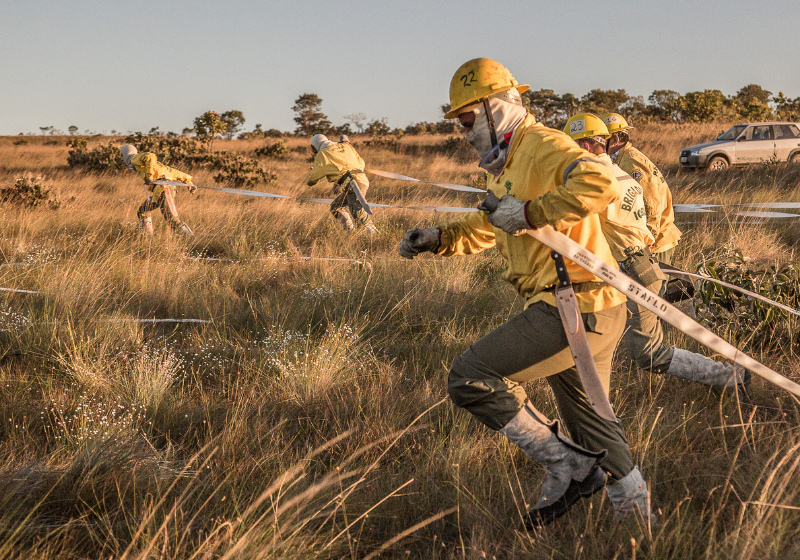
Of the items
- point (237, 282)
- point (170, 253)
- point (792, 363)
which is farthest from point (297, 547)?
point (170, 253)

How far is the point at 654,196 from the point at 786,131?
17.1 metres

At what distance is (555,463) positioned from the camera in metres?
2.57

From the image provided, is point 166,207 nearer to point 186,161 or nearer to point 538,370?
point 538,370

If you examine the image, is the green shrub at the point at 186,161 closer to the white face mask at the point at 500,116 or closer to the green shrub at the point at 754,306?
the green shrub at the point at 754,306

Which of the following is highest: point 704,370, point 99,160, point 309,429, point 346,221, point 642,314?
point 99,160

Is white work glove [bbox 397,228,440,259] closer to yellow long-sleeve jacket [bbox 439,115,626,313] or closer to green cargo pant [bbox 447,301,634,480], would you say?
yellow long-sleeve jacket [bbox 439,115,626,313]

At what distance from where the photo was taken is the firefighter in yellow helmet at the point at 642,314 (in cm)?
380

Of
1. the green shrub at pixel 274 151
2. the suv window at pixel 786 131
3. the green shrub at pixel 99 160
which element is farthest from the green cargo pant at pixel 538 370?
the green shrub at pixel 274 151

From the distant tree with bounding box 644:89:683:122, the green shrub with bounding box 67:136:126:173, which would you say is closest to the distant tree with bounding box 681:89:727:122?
the distant tree with bounding box 644:89:683:122

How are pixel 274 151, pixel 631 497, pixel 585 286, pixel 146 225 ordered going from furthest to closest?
1. pixel 274 151
2. pixel 146 225
3. pixel 631 497
4. pixel 585 286

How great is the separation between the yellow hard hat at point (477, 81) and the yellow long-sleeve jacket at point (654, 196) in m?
2.35

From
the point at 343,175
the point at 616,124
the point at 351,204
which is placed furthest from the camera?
the point at 351,204

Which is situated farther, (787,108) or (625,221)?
(787,108)

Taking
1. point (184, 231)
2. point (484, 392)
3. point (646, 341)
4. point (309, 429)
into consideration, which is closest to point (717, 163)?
point (184, 231)
